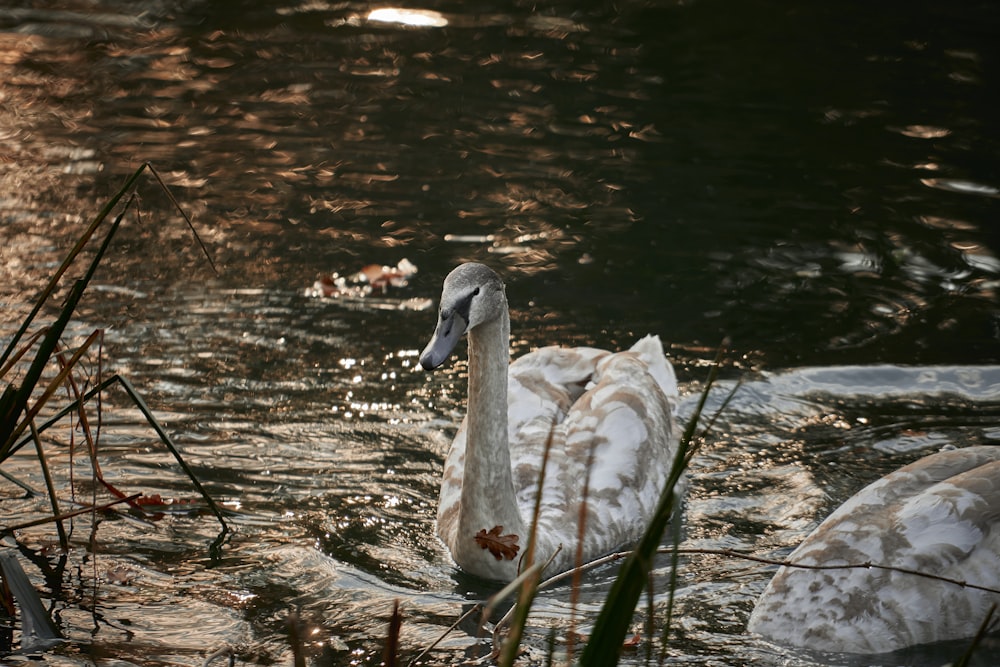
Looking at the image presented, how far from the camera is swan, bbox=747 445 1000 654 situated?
6219 mm

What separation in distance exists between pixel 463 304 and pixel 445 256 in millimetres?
4522

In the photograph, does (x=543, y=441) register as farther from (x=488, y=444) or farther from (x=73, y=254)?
(x=73, y=254)

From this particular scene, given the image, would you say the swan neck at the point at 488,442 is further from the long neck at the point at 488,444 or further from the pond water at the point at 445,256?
the pond water at the point at 445,256

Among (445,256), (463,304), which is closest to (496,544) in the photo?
(463,304)

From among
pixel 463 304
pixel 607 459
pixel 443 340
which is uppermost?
pixel 463 304

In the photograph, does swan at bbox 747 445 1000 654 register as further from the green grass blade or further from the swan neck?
the green grass blade

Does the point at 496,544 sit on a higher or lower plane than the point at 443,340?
lower

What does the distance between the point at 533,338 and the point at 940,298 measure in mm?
3232

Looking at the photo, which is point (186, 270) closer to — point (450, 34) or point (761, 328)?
point (761, 328)

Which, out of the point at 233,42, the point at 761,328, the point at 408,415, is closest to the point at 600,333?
the point at 761,328

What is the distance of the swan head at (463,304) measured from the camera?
6.38 metres

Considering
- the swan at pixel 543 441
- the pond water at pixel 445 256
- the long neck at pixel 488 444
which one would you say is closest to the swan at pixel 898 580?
the pond water at pixel 445 256

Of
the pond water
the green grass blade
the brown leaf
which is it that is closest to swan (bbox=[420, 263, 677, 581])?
the brown leaf

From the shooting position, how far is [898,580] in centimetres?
629
